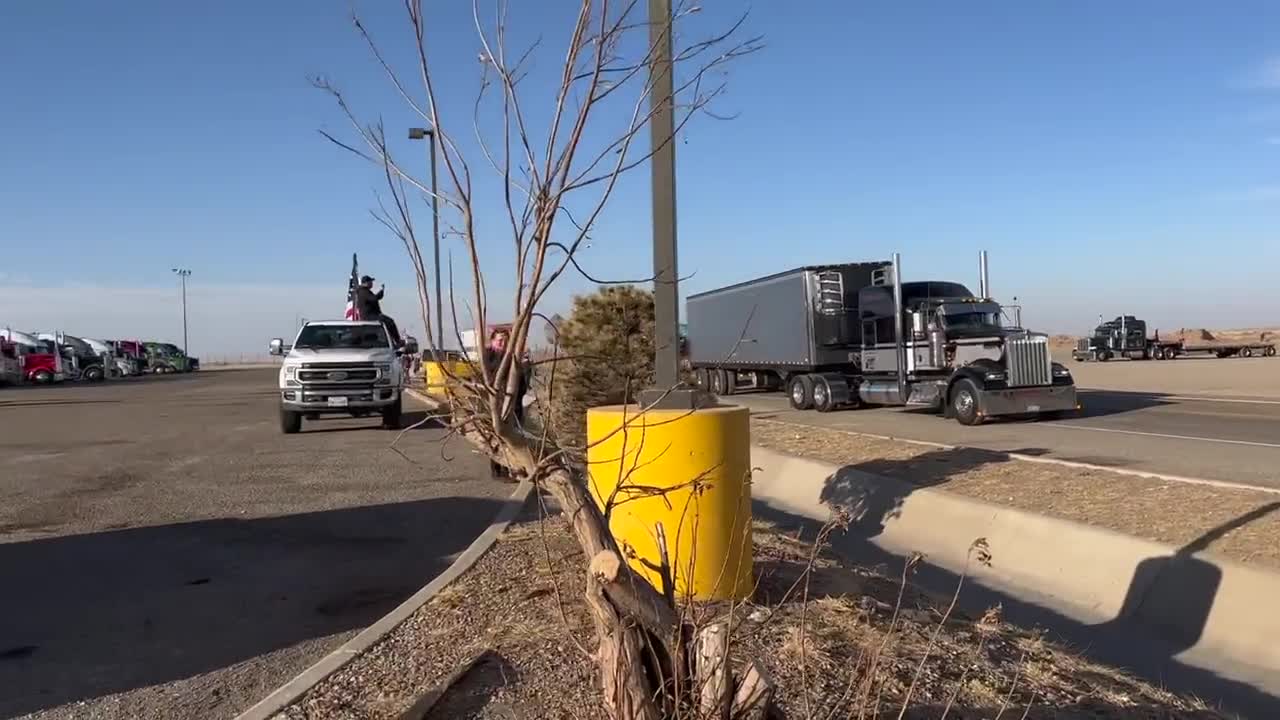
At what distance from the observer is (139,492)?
11734 mm

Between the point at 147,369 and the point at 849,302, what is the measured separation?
67.7 m

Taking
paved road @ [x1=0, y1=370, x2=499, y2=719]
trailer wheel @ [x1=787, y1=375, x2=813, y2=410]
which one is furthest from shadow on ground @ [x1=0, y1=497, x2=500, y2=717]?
trailer wheel @ [x1=787, y1=375, x2=813, y2=410]

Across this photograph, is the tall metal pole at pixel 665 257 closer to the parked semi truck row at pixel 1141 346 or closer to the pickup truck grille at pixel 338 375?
the pickup truck grille at pixel 338 375

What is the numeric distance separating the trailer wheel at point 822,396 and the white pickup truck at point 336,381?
9.95 meters

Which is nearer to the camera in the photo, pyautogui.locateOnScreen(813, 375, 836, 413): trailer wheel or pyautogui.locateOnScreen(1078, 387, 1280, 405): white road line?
pyautogui.locateOnScreen(1078, 387, 1280, 405): white road line

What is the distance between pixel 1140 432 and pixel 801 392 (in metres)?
9.23

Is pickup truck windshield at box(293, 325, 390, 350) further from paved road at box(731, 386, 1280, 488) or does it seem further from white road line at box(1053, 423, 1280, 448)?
white road line at box(1053, 423, 1280, 448)

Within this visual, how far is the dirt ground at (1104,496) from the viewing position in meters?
7.79

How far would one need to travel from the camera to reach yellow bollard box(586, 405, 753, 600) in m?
5.33

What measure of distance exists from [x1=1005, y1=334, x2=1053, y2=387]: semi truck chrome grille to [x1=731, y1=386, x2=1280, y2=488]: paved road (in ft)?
2.58

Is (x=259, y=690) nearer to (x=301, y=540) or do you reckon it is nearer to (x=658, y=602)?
(x=658, y=602)

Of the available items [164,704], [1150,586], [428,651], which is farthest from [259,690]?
[1150,586]

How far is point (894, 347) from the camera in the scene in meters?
21.3

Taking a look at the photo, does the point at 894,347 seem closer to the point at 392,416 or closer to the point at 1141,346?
the point at 392,416
